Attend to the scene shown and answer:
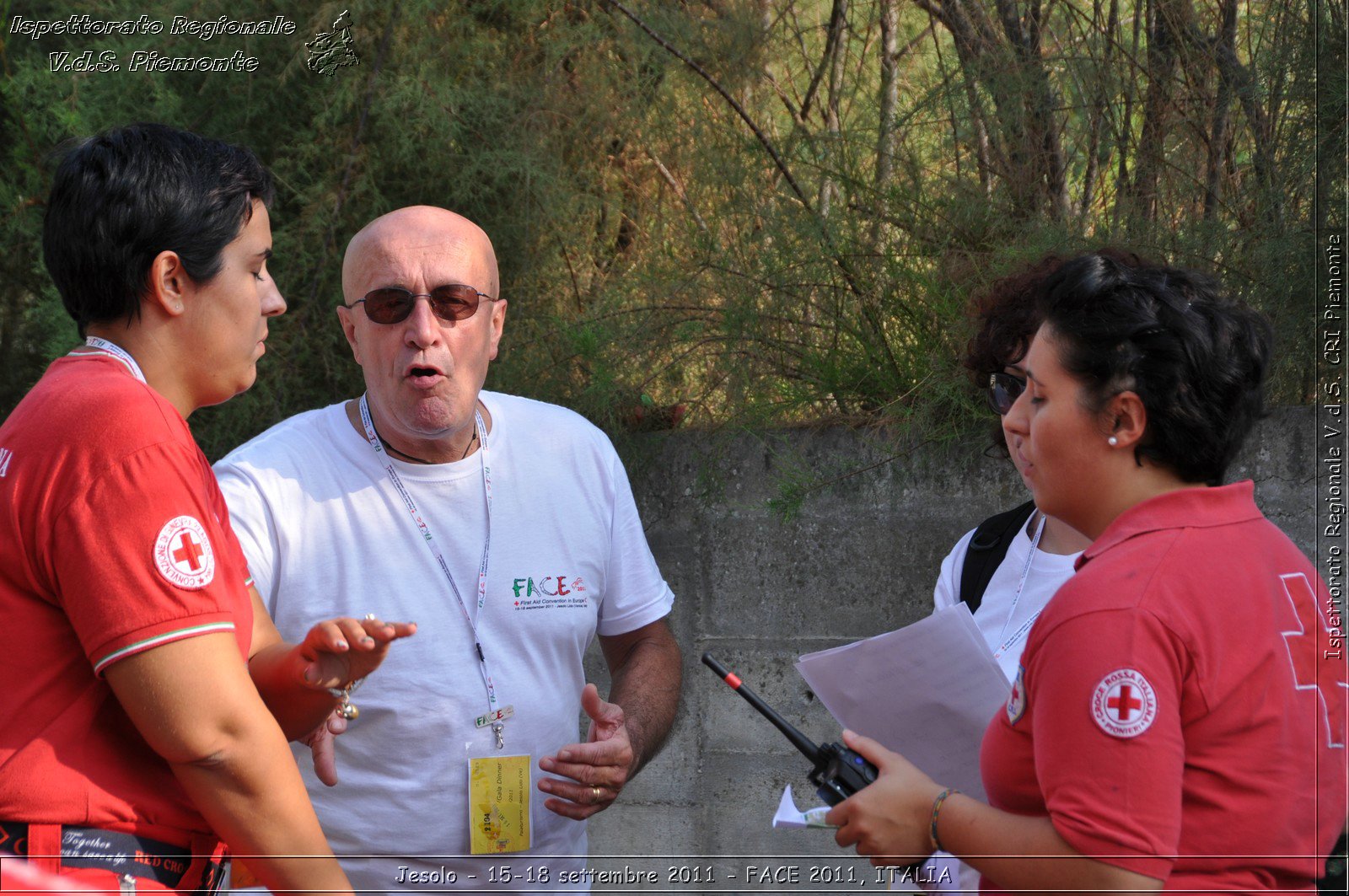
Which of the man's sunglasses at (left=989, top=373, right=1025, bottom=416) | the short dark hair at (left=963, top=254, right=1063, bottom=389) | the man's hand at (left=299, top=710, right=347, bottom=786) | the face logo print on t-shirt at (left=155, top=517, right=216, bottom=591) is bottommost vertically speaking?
the man's hand at (left=299, top=710, right=347, bottom=786)

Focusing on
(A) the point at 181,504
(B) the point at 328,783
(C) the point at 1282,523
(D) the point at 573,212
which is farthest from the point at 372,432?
(C) the point at 1282,523

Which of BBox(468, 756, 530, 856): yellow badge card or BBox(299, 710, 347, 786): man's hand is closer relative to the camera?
BBox(299, 710, 347, 786): man's hand

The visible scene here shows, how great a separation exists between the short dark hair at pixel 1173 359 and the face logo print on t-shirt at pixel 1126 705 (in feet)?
1.29

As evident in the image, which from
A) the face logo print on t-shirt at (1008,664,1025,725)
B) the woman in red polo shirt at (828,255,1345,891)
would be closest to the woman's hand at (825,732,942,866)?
the woman in red polo shirt at (828,255,1345,891)

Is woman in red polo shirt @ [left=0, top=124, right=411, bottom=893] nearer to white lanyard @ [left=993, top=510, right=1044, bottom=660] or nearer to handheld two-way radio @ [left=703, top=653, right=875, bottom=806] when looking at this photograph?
handheld two-way radio @ [left=703, top=653, right=875, bottom=806]

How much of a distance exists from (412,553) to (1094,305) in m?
1.51

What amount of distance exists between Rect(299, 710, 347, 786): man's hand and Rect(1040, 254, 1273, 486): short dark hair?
1473 millimetres

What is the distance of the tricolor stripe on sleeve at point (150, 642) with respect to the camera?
58.9 inches

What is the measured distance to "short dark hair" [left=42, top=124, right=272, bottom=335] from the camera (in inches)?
68.6

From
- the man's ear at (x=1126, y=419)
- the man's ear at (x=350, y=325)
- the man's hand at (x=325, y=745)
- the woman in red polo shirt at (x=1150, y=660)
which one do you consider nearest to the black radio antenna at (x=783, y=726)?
the woman in red polo shirt at (x=1150, y=660)

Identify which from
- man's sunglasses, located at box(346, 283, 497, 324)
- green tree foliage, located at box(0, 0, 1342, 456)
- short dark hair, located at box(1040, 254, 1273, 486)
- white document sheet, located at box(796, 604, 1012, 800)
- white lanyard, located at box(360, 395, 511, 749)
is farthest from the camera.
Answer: green tree foliage, located at box(0, 0, 1342, 456)

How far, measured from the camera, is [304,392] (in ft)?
12.0

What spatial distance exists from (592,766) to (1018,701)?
104 centimetres

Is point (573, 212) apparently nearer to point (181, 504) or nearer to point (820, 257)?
point (820, 257)
